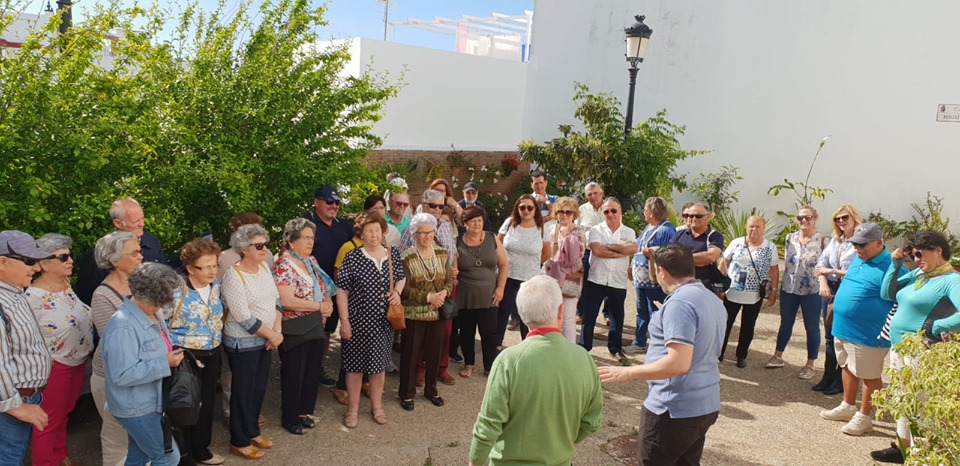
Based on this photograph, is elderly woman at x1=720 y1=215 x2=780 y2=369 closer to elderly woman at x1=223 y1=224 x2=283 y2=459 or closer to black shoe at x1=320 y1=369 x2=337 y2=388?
black shoe at x1=320 y1=369 x2=337 y2=388

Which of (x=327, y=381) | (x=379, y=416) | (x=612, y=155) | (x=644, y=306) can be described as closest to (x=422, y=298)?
(x=379, y=416)

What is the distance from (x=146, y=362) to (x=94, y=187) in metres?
2.07

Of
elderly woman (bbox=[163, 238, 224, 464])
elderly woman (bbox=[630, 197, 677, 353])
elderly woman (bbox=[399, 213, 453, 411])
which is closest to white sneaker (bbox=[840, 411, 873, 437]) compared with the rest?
elderly woman (bbox=[630, 197, 677, 353])

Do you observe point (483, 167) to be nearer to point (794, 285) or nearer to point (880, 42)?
point (880, 42)

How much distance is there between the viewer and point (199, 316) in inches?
176

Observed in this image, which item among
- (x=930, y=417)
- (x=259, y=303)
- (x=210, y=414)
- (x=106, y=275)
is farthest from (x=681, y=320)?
(x=106, y=275)

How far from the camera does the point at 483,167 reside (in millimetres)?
14977

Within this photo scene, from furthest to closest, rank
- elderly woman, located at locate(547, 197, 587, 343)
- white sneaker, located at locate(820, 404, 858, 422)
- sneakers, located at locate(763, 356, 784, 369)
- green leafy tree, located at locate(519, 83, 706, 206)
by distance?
1. green leafy tree, located at locate(519, 83, 706, 206)
2. sneakers, located at locate(763, 356, 784, 369)
3. elderly woman, located at locate(547, 197, 587, 343)
4. white sneaker, located at locate(820, 404, 858, 422)

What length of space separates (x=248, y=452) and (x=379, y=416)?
1.06 m

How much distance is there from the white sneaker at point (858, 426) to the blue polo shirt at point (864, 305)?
607 mm

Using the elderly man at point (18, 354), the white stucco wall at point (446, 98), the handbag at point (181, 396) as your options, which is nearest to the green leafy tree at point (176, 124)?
the elderly man at point (18, 354)

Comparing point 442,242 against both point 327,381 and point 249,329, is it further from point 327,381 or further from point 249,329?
point 249,329

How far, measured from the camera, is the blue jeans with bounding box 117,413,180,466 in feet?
12.6

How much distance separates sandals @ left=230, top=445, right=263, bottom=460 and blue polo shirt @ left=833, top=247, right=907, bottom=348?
4665 mm
